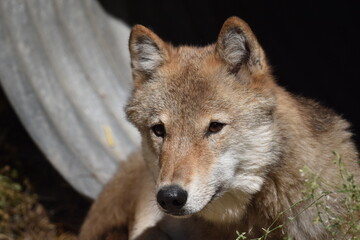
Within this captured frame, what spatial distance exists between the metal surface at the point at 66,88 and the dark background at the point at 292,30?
0.99m

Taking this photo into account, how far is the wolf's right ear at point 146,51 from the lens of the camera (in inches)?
Result: 178

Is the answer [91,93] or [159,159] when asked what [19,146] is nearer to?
[91,93]

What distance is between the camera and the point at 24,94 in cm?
635

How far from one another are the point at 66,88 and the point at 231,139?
9.29 ft

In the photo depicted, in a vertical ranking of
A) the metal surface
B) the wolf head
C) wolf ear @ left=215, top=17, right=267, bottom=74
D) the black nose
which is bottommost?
the metal surface

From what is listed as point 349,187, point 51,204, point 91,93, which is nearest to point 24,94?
point 91,93

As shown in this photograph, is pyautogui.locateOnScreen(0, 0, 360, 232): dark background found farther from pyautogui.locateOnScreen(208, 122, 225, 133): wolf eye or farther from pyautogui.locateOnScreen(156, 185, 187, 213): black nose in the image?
pyautogui.locateOnScreen(156, 185, 187, 213): black nose

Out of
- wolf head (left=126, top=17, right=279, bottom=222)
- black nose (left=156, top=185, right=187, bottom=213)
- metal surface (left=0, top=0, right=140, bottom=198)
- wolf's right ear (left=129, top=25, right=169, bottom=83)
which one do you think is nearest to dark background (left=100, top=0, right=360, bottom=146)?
metal surface (left=0, top=0, right=140, bottom=198)

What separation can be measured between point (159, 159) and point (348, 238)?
50.8 inches

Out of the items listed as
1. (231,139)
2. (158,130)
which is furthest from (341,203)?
(158,130)

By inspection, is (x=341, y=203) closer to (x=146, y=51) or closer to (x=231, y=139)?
(x=231, y=139)

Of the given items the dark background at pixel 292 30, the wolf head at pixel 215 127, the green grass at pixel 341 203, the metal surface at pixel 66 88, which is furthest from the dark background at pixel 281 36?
the green grass at pixel 341 203

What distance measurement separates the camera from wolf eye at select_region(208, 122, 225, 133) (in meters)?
4.13

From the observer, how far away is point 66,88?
→ 653 cm
